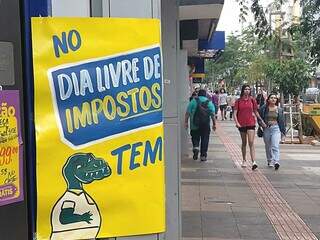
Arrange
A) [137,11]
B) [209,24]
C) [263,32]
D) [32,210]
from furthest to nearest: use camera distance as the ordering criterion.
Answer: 1. [209,24]
2. [263,32]
3. [137,11]
4. [32,210]

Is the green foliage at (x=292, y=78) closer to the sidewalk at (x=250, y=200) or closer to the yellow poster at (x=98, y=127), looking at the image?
the sidewalk at (x=250, y=200)

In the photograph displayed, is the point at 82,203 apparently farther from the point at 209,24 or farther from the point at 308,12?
the point at 308,12

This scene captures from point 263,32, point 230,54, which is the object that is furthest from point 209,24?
point 230,54

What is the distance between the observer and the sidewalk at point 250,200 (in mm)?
6816

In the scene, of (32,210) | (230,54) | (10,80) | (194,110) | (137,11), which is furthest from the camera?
(230,54)

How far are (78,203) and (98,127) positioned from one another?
344 millimetres

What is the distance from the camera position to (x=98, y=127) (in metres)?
2.54

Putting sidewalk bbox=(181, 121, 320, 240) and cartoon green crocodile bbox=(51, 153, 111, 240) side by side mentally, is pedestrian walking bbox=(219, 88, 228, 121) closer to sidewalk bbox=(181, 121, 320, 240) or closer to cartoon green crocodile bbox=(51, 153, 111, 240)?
sidewalk bbox=(181, 121, 320, 240)

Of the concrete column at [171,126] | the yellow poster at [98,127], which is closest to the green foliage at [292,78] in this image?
the concrete column at [171,126]

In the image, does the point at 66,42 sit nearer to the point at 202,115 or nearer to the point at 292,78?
the point at 202,115

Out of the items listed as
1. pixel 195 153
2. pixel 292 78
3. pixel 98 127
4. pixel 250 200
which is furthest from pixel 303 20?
pixel 98 127

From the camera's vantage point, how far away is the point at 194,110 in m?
13.6

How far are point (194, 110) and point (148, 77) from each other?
434 inches

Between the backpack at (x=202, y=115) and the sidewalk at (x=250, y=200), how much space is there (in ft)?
2.99
